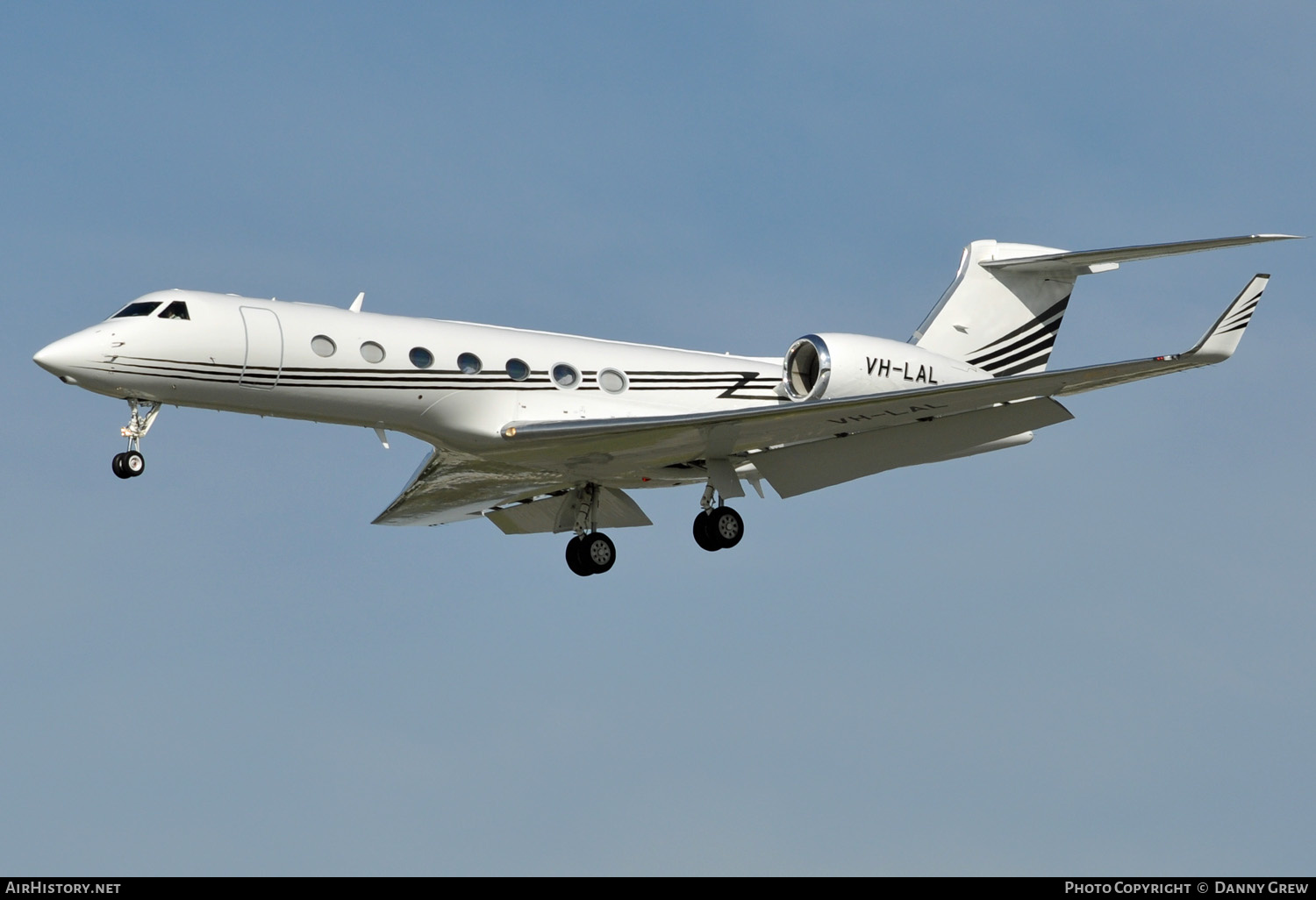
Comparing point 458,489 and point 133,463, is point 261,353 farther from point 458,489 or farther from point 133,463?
point 458,489

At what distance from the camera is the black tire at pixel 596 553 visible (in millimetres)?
22062

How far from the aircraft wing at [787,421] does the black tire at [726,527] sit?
34.2 inches

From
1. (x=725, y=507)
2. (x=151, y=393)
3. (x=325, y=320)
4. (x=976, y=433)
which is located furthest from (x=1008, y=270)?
(x=151, y=393)

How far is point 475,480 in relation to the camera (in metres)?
22.1

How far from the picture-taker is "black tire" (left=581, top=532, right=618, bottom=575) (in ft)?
72.4

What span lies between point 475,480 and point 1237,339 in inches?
397

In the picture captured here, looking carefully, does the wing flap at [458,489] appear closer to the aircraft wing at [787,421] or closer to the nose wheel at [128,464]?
the aircraft wing at [787,421]

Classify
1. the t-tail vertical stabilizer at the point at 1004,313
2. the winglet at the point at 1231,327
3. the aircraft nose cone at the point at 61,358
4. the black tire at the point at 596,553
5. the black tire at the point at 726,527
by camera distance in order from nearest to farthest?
the winglet at the point at 1231,327 < the aircraft nose cone at the point at 61,358 < the black tire at the point at 726,527 < the black tire at the point at 596,553 < the t-tail vertical stabilizer at the point at 1004,313

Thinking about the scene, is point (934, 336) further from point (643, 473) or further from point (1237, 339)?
point (1237, 339)

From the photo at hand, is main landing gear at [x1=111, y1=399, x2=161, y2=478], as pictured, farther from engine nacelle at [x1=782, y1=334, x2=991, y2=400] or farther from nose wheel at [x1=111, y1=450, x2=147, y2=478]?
engine nacelle at [x1=782, y1=334, x2=991, y2=400]

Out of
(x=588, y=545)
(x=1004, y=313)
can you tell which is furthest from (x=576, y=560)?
(x=1004, y=313)

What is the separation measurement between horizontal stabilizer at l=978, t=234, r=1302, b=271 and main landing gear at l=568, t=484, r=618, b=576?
6.55 metres

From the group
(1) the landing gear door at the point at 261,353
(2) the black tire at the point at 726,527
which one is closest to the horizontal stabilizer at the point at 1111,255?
(2) the black tire at the point at 726,527

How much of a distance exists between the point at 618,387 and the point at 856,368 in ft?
10.1
